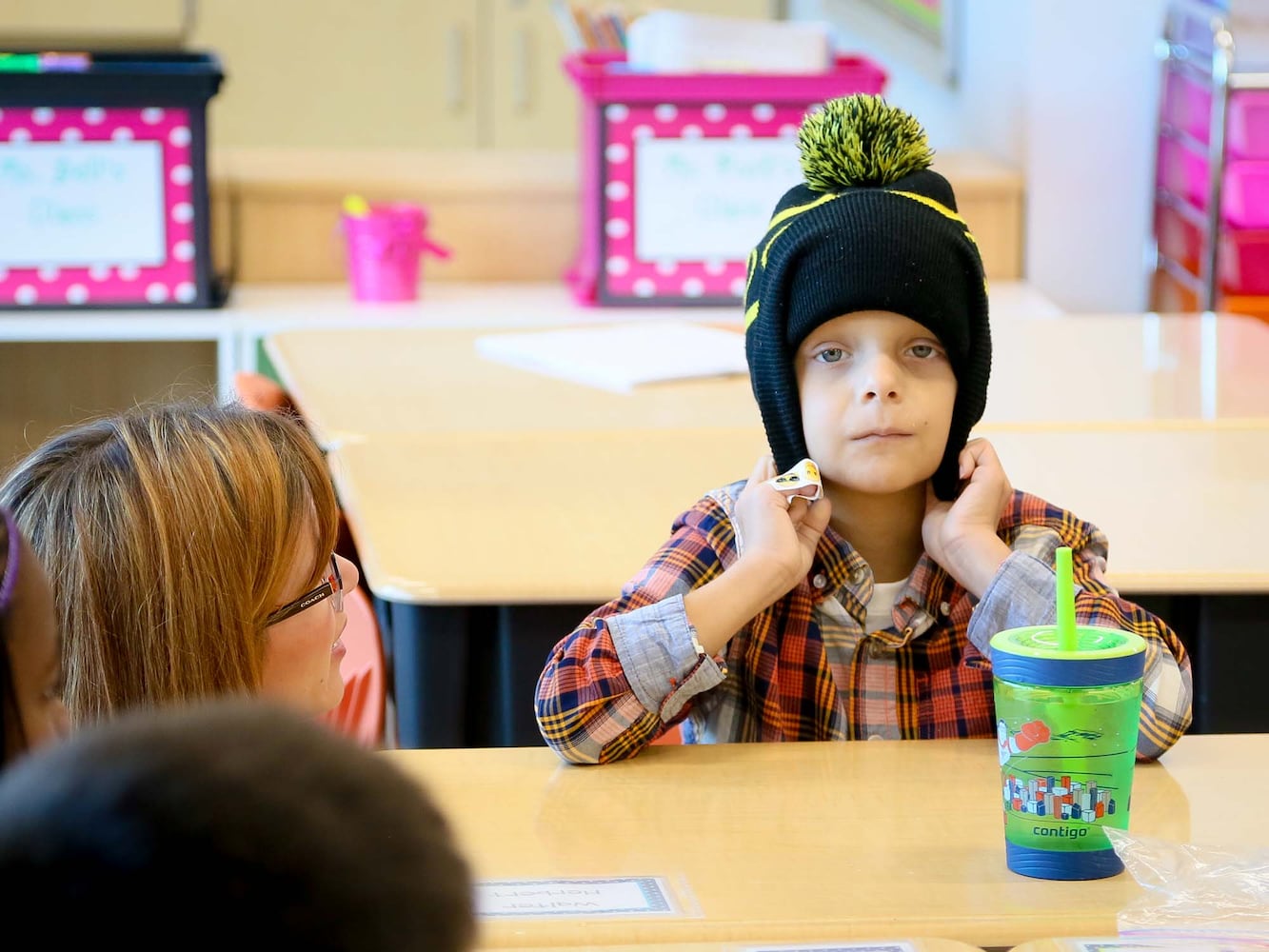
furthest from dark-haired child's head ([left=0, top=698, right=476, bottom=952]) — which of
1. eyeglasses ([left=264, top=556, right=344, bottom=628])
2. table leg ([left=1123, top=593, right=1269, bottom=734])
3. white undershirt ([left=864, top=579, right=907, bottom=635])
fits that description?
table leg ([left=1123, top=593, right=1269, bottom=734])

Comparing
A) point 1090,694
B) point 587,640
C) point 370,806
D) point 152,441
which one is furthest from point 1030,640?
point 370,806

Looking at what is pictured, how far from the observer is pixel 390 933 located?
0.87 ft

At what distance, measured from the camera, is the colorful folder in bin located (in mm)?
2797

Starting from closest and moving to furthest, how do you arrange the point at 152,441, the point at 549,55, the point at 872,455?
the point at 152,441 → the point at 872,455 → the point at 549,55

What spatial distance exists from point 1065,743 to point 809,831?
0.57 feet

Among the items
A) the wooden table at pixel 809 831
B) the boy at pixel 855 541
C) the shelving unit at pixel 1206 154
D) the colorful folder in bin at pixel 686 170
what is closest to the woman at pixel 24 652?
the wooden table at pixel 809 831

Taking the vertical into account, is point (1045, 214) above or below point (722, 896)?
above

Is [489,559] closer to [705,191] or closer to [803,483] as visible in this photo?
[803,483]

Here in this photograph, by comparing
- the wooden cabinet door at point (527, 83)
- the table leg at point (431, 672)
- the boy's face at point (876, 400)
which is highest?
the wooden cabinet door at point (527, 83)

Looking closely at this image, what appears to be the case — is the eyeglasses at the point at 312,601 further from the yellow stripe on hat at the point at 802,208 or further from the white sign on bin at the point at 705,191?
the white sign on bin at the point at 705,191

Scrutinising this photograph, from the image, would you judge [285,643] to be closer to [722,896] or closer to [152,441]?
[152,441]

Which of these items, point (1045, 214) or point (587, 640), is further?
point (1045, 214)

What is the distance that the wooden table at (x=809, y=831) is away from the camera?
857mm

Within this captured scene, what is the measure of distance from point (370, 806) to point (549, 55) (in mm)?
4399
